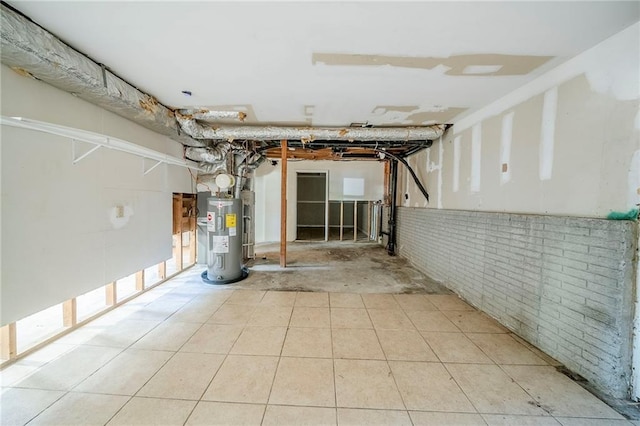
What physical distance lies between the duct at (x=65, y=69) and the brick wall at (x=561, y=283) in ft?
12.6

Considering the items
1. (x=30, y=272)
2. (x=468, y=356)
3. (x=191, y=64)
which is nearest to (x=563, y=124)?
(x=468, y=356)

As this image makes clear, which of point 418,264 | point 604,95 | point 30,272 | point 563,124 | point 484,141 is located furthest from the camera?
point 418,264

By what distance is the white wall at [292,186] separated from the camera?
21.5ft

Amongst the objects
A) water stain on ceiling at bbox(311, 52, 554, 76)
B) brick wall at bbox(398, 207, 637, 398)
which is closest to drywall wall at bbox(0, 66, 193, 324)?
water stain on ceiling at bbox(311, 52, 554, 76)

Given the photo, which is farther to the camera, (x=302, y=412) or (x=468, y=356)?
(x=468, y=356)

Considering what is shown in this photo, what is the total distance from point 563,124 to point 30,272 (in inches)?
166

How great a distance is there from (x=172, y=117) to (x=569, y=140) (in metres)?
3.97

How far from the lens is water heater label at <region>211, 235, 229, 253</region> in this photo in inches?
129

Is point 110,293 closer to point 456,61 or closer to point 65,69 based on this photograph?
point 65,69

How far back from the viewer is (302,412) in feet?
4.38

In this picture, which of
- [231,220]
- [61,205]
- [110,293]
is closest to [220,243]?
[231,220]

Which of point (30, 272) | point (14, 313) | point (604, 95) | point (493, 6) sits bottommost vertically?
point (14, 313)

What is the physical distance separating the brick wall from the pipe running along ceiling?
72.6 inches

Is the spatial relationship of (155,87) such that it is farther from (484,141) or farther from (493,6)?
(484,141)
